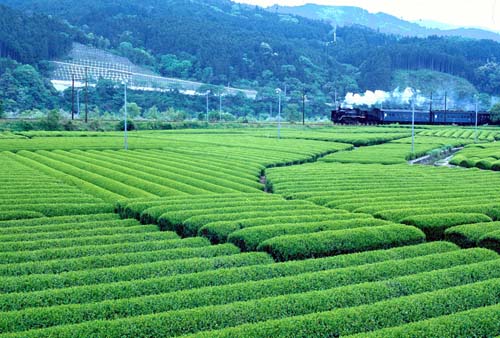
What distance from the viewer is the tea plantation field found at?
11266mm

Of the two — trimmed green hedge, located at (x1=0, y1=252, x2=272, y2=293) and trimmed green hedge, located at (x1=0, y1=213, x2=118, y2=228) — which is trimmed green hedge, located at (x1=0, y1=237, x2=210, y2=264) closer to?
trimmed green hedge, located at (x1=0, y1=252, x2=272, y2=293)

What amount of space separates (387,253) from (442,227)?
466cm

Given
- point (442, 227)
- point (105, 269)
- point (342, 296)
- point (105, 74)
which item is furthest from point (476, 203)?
point (105, 74)

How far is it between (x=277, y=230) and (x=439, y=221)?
6.25 meters

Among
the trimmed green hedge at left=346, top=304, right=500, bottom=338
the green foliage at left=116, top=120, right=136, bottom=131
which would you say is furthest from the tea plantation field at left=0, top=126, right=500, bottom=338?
the green foliage at left=116, top=120, right=136, bottom=131

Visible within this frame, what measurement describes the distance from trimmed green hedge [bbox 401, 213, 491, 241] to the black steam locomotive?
95417mm

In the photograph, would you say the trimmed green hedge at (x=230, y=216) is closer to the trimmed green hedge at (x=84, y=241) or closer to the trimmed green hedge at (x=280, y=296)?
the trimmed green hedge at (x=84, y=241)

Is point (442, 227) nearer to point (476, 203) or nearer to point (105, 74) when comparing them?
point (476, 203)

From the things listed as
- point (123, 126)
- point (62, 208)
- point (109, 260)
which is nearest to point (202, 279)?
point (109, 260)

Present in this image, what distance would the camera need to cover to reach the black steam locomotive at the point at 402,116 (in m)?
116

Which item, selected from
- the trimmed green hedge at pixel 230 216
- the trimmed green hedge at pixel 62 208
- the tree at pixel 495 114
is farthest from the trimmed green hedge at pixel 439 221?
the tree at pixel 495 114

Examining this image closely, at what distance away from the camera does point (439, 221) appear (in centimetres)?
2066

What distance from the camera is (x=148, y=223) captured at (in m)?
22.1

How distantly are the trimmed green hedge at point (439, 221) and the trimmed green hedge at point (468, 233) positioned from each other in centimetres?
72
